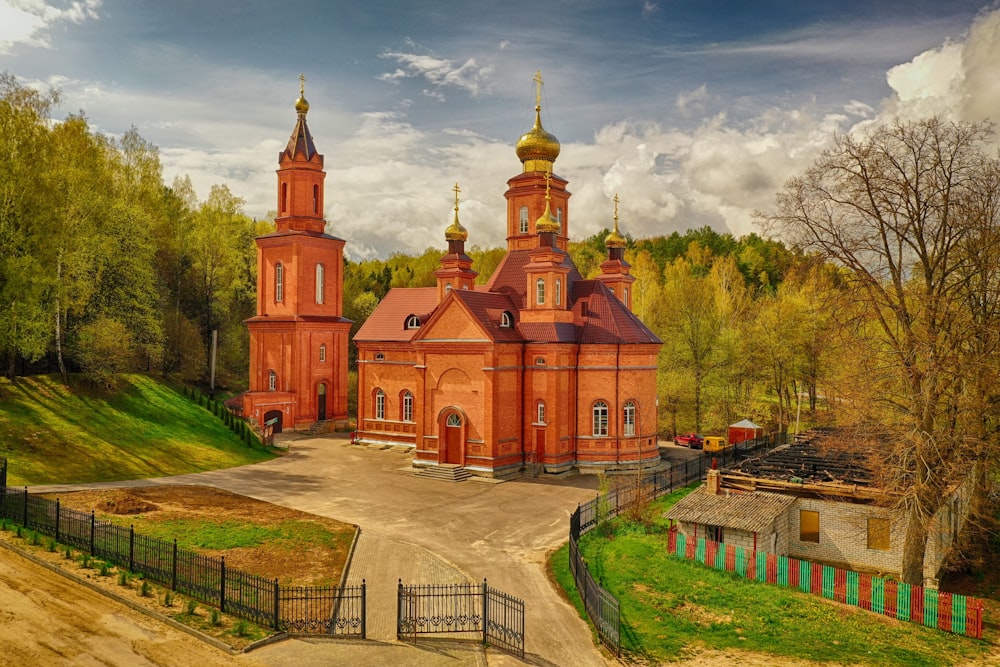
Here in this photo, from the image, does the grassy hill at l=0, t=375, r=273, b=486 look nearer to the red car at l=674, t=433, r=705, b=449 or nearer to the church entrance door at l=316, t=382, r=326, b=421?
the church entrance door at l=316, t=382, r=326, b=421

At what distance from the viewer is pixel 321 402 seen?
1709 inches

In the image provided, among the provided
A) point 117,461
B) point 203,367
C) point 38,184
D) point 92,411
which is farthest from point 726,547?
point 203,367

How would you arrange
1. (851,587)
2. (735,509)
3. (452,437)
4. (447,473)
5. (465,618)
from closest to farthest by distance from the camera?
1. (465,618)
2. (851,587)
3. (735,509)
4. (447,473)
5. (452,437)

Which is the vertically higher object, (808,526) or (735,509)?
(735,509)

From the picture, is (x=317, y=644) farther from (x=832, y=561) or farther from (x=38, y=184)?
(x=38, y=184)

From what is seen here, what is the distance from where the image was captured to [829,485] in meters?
19.9

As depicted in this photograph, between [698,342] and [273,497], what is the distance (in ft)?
87.4

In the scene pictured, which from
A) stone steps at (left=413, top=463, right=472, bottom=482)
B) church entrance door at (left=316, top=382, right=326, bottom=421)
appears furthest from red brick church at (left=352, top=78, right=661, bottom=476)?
church entrance door at (left=316, top=382, right=326, bottom=421)

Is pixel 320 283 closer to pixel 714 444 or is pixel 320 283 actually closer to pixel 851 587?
pixel 714 444

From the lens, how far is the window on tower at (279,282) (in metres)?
42.6

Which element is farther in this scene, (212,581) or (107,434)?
(107,434)

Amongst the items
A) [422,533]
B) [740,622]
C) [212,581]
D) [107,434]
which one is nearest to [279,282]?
[107,434]

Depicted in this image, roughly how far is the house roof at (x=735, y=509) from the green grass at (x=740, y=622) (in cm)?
134

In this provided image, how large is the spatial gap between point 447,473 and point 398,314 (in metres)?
13.3
